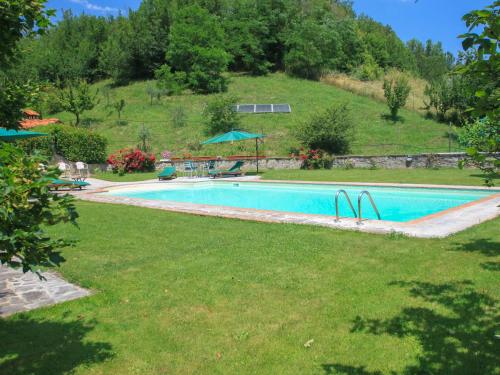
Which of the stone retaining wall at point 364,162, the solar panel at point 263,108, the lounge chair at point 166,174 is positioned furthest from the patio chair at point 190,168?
the solar panel at point 263,108

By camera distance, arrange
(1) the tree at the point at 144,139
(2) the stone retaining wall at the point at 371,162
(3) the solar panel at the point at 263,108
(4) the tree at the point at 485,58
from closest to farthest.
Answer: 1. (4) the tree at the point at 485,58
2. (2) the stone retaining wall at the point at 371,162
3. (1) the tree at the point at 144,139
4. (3) the solar panel at the point at 263,108

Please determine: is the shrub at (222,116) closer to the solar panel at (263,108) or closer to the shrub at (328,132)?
the solar panel at (263,108)

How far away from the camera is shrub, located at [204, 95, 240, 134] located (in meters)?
27.9

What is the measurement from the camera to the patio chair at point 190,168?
953 inches

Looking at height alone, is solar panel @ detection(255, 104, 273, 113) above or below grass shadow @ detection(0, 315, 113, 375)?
above

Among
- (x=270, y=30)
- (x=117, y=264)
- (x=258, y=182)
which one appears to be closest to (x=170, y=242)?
(x=117, y=264)

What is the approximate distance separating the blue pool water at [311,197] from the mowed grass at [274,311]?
5092 millimetres

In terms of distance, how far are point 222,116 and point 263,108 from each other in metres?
5.74

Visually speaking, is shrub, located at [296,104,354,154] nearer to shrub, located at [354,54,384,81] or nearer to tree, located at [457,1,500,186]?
tree, located at [457,1,500,186]

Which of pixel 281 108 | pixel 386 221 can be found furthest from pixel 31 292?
pixel 281 108

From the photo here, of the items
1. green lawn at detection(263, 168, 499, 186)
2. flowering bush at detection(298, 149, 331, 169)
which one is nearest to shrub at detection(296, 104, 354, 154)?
flowering bush at detection(298, 149, 331, 169)

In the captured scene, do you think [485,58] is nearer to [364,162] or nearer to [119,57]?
[364,162]

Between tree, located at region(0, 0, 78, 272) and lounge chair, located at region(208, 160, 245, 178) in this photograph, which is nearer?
tree, located at region(0, 0, 78, 272)

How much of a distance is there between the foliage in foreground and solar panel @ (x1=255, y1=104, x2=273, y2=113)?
1187 inches
